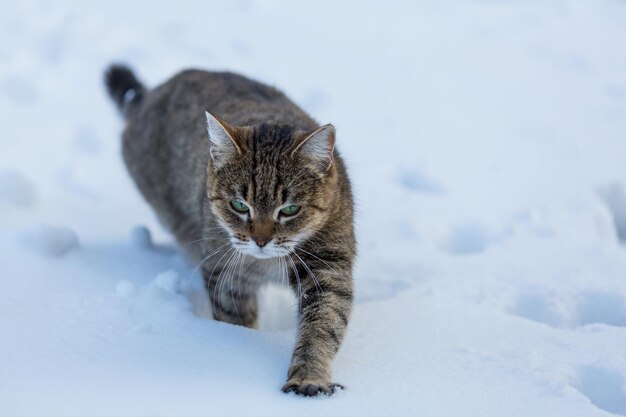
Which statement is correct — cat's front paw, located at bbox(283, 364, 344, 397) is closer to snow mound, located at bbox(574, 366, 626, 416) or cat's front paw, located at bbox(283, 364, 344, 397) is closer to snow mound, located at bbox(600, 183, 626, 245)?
snow mound, located at bbox(574, 366, 626, 416)

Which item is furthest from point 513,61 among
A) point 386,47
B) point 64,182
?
point 64,182

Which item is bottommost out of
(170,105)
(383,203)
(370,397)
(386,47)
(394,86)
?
(370,397)

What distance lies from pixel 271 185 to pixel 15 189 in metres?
1.74

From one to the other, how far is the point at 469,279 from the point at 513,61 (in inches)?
141

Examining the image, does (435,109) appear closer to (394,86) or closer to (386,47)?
(394,86)

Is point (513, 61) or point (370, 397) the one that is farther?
point (513, 61)

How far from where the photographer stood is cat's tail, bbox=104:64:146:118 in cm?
454

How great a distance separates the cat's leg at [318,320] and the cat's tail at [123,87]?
7.13 feet

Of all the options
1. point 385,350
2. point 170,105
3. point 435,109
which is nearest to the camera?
point 385,350

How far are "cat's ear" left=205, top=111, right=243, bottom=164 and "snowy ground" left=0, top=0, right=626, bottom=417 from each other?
65cm

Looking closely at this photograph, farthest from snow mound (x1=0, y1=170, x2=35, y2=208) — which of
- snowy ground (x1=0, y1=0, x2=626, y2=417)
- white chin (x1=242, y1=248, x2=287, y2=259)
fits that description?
white chin (x1=242, y1=248, x2=287, y2=259)

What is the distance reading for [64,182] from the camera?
4.28 meters

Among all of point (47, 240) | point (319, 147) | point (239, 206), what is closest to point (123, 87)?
point (47, 240)

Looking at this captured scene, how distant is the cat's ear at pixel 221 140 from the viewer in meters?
2.76
